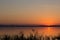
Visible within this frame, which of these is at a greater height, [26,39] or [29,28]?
[29,28]

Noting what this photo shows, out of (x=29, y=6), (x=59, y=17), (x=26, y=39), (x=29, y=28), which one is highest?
(x=29, y=6)

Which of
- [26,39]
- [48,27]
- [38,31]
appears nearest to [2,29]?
[26,39]

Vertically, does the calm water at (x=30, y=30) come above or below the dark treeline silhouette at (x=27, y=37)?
above

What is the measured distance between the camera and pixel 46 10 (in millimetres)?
1461

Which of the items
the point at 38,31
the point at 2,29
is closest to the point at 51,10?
the point at 38,31

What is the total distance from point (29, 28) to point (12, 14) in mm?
234

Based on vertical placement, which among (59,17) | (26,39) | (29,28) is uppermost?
(59,17)

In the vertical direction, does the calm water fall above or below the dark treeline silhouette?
above

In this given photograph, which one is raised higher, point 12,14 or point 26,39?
point 12,14

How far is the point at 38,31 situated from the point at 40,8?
249 mm

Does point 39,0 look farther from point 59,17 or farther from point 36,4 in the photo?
point 59,17

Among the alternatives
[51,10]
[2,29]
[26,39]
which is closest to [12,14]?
[2,29]

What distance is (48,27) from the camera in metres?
1.41

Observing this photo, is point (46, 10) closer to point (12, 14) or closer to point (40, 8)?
point (40, 8)
